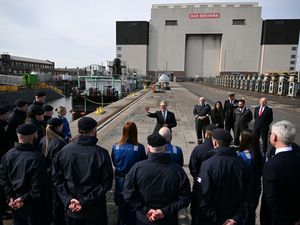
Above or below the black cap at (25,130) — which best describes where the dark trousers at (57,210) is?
below

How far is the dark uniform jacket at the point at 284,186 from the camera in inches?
104

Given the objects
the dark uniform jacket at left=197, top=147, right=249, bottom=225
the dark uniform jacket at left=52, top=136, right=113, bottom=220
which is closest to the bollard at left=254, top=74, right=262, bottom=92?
the dark uniform jacket at left=197, top=147, right=249, bottom=225

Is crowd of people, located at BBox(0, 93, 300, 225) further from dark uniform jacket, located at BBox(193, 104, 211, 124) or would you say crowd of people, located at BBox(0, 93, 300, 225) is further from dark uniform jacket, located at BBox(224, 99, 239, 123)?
dark uniform jacket, located at BBox(224, 99, 239, 123)

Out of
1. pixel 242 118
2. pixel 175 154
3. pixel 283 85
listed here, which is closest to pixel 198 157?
pixel 175 154

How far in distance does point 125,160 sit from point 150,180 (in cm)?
95

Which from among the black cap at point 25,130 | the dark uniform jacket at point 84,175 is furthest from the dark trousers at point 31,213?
the black cap at point 25,130

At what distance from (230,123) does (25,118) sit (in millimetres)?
7002

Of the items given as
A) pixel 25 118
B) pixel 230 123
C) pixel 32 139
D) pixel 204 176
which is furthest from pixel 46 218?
pixel 230 123

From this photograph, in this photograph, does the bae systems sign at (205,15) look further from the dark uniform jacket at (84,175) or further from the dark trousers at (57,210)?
the dark uniform jacket at (84,175)

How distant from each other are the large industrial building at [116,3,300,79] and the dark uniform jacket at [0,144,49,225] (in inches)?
3361

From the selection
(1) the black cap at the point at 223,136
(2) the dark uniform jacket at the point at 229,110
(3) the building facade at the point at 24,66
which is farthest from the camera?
(3) the building facade at the point at 24,66

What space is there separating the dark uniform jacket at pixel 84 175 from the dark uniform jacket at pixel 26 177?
237 mm

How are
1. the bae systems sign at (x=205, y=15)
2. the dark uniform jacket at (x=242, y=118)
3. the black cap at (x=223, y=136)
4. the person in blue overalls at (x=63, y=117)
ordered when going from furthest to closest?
the bae systems sign at (x=205, y=15) < the dark uniform jacket at (x=242, y=118) < the person in blue overalls at (x=63, y=117) < the black cap at (x=223, y=136)

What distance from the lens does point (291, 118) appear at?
1527 centimetres
